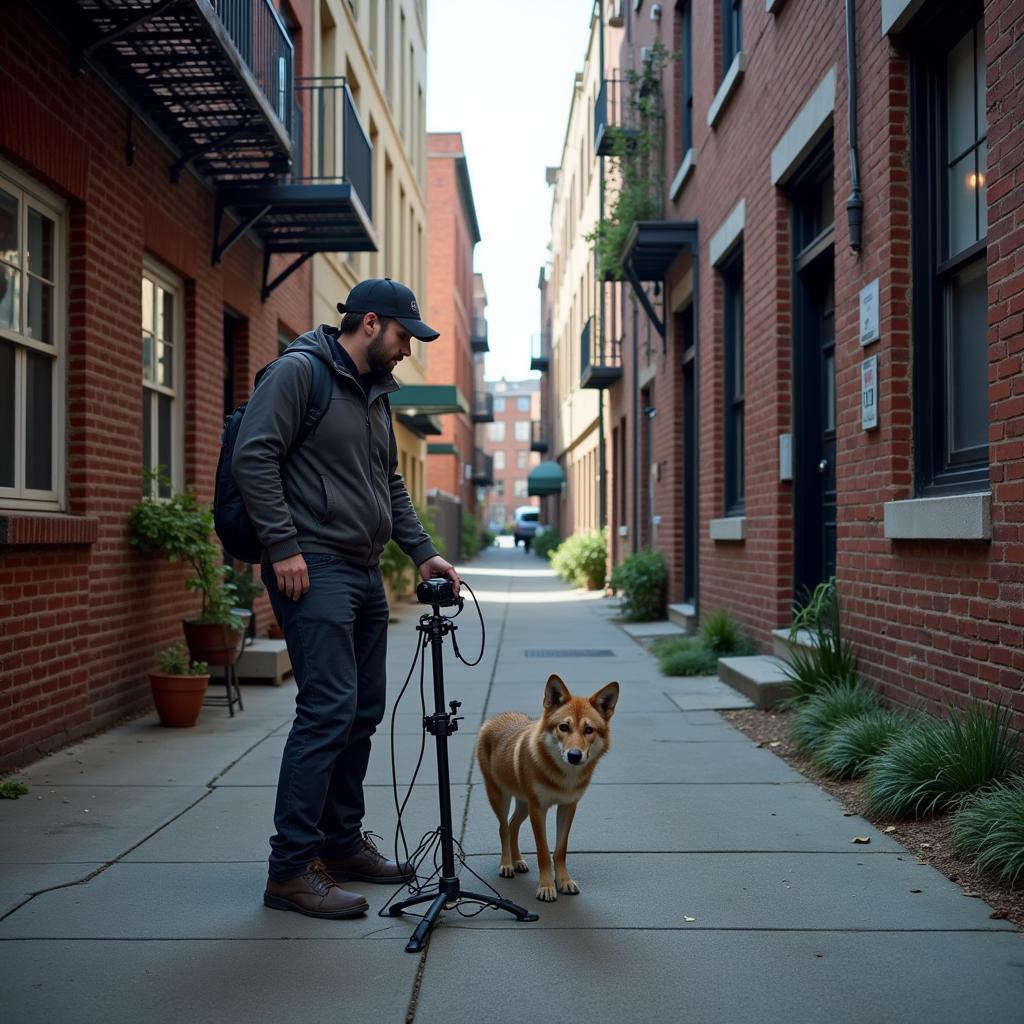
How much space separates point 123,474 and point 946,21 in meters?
5.57

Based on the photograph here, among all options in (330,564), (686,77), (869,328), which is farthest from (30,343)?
(686,77)

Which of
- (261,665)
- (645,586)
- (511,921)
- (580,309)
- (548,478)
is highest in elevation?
(580,309)

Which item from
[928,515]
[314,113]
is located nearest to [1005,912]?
[928,515]

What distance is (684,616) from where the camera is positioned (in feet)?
43.7

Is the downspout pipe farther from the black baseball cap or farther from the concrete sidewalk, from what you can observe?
the black baseball cap

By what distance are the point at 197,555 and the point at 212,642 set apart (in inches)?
27.5

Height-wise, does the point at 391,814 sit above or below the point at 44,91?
below

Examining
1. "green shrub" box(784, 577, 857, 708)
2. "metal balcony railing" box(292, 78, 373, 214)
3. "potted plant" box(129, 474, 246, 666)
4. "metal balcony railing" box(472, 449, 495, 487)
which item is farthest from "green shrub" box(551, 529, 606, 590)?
"metal balcony railing" box(472, 449, 495, 487)

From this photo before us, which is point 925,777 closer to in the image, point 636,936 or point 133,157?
point 636,936

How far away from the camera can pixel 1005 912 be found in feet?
13.1

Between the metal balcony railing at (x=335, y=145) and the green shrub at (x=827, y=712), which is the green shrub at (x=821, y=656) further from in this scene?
the metal balcony railing at (x=335, y=145)

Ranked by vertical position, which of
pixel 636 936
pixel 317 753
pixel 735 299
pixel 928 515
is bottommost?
pixel 636 936

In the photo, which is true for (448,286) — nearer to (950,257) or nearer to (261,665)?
(261,665)

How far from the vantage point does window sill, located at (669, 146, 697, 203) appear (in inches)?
506
